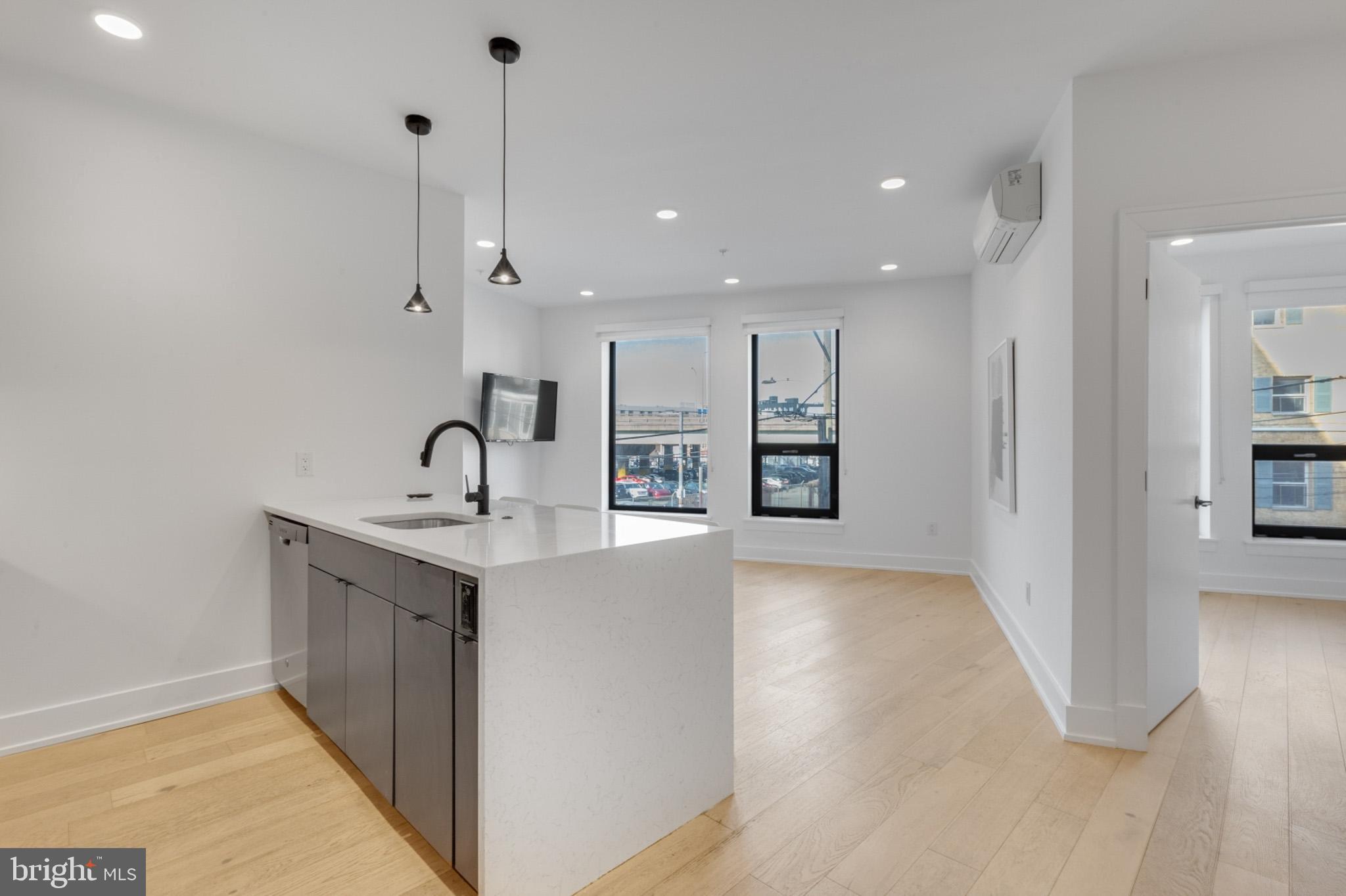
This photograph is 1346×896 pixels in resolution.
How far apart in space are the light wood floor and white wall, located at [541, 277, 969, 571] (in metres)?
2.61

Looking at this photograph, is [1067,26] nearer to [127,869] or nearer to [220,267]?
[220,267]

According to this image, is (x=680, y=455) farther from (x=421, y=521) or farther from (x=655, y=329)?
(x=421, y=521)

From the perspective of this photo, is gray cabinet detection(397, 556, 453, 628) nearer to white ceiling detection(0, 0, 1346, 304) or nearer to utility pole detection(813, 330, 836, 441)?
white ceiling detection(0, 0, 1346, 304)

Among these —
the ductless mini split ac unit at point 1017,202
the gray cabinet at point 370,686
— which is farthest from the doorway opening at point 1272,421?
the gray cabinet at point 370,686

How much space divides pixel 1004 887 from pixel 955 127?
290 centimetres

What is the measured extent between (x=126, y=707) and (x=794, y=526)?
15.9ft

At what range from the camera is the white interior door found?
253cm

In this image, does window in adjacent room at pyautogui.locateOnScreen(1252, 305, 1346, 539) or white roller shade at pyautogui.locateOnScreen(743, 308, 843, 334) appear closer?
window in adjacent room at pyautogui.locateOnScreen(1252, 305, 1346, 539)

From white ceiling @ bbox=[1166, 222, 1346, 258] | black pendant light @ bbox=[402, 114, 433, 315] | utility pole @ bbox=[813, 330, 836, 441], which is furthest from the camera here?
utility pole @ bbox=[813, 330, 836, 441]

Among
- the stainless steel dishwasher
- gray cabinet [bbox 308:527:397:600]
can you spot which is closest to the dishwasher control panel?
gray cabinet [bbox 308:527:397:600]

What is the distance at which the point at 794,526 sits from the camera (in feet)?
20.1

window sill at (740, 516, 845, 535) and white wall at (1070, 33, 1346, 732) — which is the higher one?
white wall at (1070, 33, 1346, 732)

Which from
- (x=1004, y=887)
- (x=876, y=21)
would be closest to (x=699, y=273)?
(x=876, y=21)

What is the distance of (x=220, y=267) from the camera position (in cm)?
287
